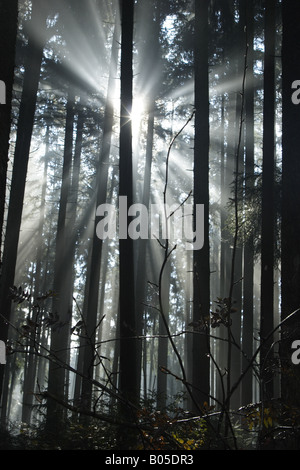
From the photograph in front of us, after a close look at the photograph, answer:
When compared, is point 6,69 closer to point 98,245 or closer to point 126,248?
point 126,248

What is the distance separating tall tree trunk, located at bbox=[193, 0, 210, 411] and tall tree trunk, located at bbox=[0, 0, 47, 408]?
479 centimetres

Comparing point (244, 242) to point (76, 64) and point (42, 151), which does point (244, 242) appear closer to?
point (76, 64)

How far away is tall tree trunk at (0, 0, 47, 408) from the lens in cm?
1174

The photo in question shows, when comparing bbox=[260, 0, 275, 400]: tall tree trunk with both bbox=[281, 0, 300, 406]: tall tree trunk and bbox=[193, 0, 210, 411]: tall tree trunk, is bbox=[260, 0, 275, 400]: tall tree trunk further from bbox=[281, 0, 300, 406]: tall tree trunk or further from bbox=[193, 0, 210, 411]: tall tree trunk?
bbox=[281, 0, 300, 406]: tall tree trunk

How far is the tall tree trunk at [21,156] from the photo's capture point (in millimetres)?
11742

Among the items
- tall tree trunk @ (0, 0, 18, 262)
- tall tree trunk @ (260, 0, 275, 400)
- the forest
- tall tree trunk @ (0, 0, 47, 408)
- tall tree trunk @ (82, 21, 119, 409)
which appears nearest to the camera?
the forest

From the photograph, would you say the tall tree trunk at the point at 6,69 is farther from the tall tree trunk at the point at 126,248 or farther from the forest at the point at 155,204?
the tall tree trunk at the point at 126,248

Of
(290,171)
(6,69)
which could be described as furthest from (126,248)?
(6,69)

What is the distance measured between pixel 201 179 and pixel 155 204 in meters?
15.7

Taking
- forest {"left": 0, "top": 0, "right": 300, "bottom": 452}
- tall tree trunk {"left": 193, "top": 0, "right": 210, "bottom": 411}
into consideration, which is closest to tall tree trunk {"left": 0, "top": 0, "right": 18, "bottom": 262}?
forest {"left": 0, "top": 0, "right": 300, "bottom": 452}

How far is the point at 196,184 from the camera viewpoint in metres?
10.8

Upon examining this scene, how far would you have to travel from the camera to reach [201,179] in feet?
35.3

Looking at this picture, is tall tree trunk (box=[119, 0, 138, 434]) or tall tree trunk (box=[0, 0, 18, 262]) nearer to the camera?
tall tree trunk (box=[0, 0, 18, 262])

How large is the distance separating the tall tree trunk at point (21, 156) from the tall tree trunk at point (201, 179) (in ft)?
15.7
